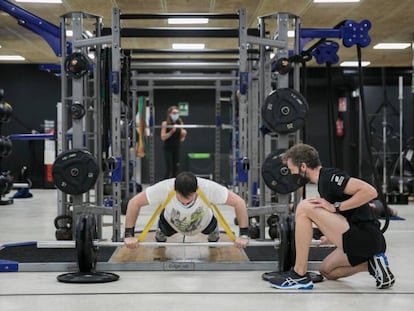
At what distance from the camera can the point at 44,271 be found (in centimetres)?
427

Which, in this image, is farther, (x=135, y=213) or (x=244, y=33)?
(x=244, y=33)

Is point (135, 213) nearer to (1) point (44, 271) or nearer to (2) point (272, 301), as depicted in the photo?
(1) point (44, 271)

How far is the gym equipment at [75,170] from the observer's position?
4.87m

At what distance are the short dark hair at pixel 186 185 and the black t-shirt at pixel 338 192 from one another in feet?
2.69

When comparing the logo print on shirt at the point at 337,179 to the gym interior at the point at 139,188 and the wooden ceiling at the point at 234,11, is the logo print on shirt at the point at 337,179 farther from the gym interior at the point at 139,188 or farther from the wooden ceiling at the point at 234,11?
the wooden ceiling at the point at 234,11

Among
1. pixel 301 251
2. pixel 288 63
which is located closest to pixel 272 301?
pixel 301 251

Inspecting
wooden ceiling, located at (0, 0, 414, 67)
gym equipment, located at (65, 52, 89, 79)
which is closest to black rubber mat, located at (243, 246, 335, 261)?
gym equipment, located at (65, 52, 89, 79)

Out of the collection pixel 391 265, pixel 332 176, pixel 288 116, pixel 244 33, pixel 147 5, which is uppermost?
pixel 147 5

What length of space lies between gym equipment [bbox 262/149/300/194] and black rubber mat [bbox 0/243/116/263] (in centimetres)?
140

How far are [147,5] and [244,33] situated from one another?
3.80 meters

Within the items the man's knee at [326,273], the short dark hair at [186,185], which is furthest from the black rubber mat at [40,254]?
the man's knee at [326,273]

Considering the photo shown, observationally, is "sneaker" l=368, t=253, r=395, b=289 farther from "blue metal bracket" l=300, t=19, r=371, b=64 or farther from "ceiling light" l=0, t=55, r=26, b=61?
"ceiling light" l=0, t=55, r=26, b=61

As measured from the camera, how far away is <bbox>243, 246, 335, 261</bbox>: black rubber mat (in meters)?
4.62

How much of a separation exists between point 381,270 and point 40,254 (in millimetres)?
2576
